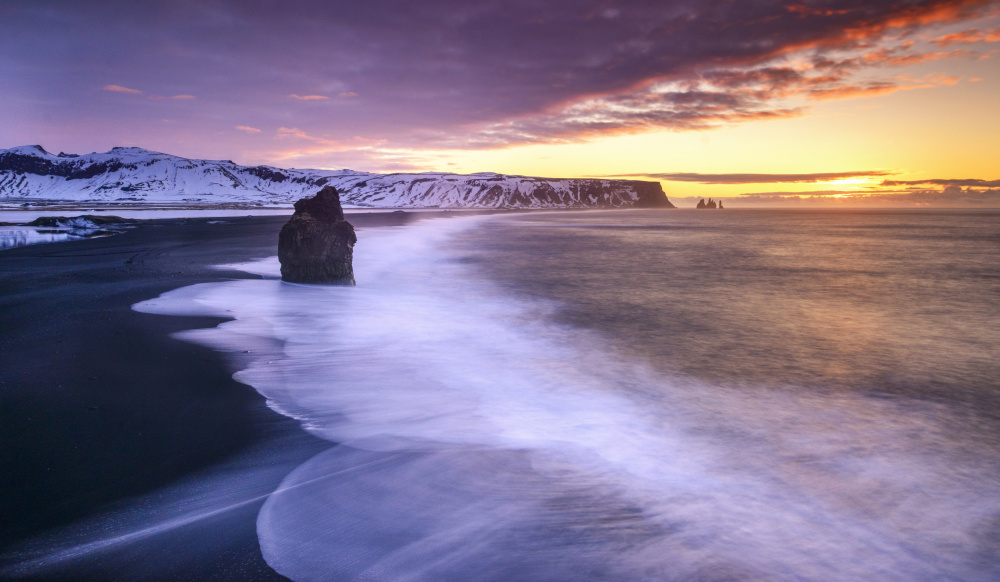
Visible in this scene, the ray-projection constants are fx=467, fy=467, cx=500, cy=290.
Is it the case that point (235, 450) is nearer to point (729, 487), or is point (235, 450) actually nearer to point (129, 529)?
point (129, 529)

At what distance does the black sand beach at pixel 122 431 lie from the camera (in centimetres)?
306

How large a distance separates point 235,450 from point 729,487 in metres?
4.50

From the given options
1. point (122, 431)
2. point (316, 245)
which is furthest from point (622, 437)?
point (316, 245)

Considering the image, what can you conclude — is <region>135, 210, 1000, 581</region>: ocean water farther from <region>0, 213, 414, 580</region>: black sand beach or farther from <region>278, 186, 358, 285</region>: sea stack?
<region>278, 186, 358, 285</region>: sea stack

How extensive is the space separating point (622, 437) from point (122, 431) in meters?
5.06

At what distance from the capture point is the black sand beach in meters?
3.06

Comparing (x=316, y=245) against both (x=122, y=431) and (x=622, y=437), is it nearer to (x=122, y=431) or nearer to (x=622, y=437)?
(x=122, y=431)

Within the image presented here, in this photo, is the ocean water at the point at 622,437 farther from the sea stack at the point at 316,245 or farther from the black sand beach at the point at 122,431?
the sea stack at the point at 316,245

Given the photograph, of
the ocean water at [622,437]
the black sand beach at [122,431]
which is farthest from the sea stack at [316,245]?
the black sand beach at [122,431]

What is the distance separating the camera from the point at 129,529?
319 centimetres

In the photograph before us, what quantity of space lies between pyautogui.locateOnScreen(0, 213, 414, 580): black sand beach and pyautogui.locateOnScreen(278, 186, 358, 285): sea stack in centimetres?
436

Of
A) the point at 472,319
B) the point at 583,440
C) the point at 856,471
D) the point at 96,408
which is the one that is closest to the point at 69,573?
the point at 96,408

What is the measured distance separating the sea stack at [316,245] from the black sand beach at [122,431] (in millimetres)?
4362

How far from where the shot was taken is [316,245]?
13.4m
